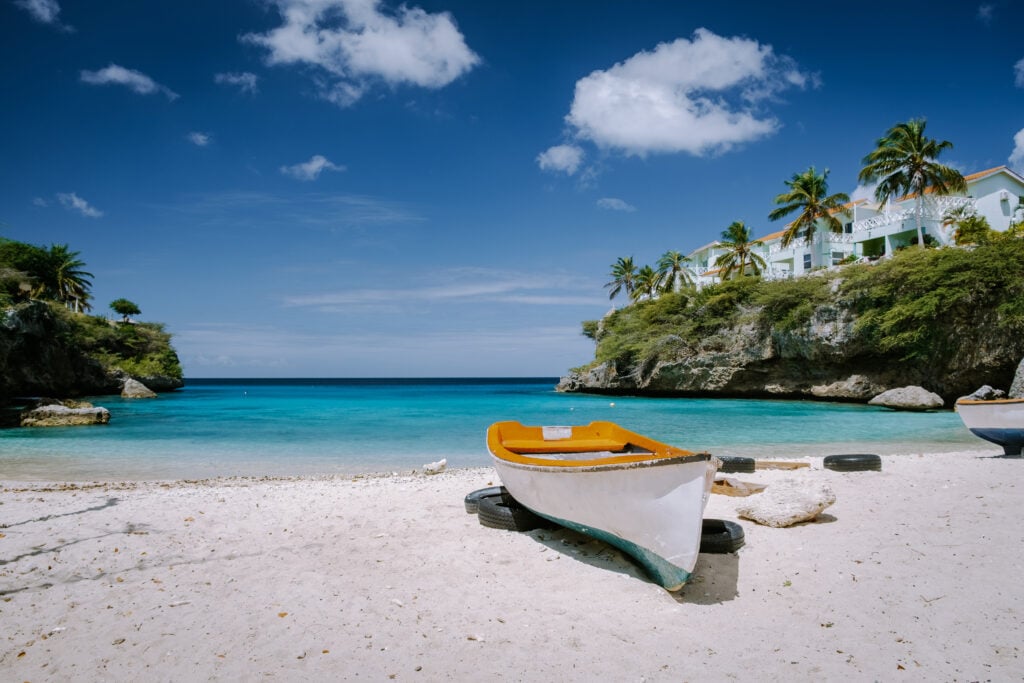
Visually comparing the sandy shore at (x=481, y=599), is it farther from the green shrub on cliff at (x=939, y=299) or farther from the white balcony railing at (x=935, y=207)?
the white balcony railing at (x=935, y=207)

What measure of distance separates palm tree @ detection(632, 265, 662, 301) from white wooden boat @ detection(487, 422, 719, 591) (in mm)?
56649

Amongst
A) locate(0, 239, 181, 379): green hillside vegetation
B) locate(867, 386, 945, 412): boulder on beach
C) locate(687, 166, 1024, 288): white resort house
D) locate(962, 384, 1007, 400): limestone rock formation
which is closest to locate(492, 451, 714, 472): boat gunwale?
locate(962, 384, 1007, 400): limestone rock formation

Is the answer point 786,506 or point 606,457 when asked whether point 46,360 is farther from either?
point 786,506

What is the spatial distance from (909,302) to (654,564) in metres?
31.6

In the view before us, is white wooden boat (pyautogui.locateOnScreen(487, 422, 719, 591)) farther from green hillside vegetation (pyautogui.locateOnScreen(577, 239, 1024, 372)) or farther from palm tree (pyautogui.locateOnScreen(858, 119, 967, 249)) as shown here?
palm tree (pyautogui.locateOnScreen(858, 119, 967, 249))

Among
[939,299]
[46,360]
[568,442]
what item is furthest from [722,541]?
[46,360]

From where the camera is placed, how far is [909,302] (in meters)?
28.9

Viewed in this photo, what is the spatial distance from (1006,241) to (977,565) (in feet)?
98.6

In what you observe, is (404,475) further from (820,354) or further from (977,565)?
(820,354)

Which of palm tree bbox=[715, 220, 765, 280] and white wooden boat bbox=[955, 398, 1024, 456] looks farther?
palm tree bbox=[715, 220, 765, 280]

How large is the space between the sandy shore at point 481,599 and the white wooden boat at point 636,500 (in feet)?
1.31

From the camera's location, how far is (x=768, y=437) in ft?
58.2

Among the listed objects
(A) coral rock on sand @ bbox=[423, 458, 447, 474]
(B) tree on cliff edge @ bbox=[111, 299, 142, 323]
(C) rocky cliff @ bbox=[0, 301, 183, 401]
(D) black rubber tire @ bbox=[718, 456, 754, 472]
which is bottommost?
(A) coral rock on sand @ bbox=[423, 458, 447, 474]

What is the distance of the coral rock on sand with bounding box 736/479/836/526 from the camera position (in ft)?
21.2
